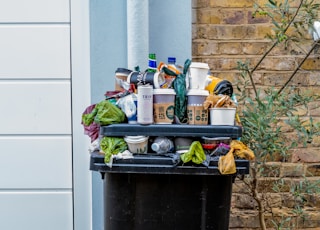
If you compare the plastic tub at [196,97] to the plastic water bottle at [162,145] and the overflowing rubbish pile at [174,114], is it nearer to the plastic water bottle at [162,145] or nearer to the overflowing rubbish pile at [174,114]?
the overflowing rubbish pile at [174,114]

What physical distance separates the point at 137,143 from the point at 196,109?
30 cm

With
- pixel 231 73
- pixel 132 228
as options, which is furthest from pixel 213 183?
pixel 231 73

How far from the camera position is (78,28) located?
2367 mm

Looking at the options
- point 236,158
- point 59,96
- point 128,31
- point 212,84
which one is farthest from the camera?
point 59,96

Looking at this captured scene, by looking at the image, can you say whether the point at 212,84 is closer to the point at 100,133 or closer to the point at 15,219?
the point at 100,133

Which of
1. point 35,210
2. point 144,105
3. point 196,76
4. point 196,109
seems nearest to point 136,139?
point 144,105

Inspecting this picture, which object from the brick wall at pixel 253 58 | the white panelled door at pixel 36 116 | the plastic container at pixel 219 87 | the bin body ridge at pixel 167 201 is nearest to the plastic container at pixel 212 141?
the bin body ridge at pixel 167 201

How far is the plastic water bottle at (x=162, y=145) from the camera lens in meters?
1.68

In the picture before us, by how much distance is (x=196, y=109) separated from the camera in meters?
1.72

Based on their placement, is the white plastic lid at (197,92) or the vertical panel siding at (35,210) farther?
the vertical panel siding at (35,210)

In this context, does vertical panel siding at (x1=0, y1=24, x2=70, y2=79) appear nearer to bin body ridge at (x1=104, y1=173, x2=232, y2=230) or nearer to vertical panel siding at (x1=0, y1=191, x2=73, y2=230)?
vertical panel siding at (x1=0, y1=191, x2=73, y2=230)

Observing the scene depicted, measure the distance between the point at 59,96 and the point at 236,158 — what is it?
1226mm

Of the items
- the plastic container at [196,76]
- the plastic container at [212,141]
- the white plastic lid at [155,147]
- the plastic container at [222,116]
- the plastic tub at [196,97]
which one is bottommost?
the white plastic lid at [155,147]

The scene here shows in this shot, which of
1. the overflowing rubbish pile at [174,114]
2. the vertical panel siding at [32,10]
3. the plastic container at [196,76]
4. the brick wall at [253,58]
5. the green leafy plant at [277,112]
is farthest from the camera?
the brick wall at [253,58]
